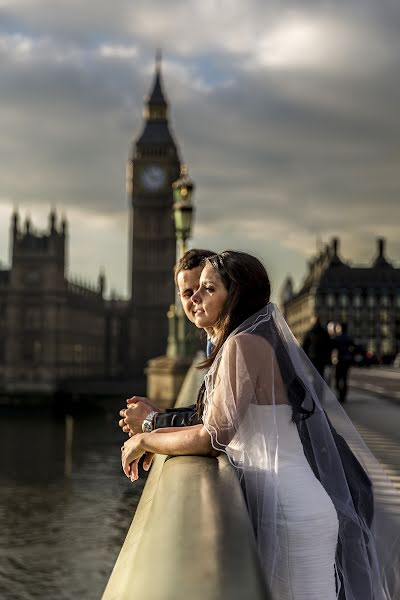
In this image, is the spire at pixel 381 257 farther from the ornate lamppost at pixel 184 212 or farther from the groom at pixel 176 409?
the groom at pixel 176 409

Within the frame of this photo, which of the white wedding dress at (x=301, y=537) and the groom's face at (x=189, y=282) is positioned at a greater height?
the groom's face at (x=189, y=282)

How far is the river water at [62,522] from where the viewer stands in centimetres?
1304

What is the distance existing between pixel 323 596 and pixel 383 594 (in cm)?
51

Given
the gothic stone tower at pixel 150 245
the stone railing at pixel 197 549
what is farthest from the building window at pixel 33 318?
the stone railing at pixel 197 549

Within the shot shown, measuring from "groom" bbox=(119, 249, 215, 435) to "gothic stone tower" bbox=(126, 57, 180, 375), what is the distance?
87.9 m

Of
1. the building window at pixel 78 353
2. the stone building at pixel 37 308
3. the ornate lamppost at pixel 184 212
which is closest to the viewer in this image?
the ornate lamppost at pixel 184 212

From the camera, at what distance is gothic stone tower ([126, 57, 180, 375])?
9338 cm

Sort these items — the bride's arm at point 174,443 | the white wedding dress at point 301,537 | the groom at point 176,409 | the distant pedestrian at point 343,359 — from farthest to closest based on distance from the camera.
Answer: the distant pedestrian at point 343,359
the groom at point 176,409
the bride's arm at point 174,443
the white wedding dress at point 301,537

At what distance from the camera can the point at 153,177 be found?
3821 inches

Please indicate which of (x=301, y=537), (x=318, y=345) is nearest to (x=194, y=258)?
(x=301, y=537)

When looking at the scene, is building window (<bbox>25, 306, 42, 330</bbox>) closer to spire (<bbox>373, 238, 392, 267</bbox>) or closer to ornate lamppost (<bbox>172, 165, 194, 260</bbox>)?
spire (<bbox>373, 238, 392, 267</bbox>)

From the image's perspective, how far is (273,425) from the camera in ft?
9.11

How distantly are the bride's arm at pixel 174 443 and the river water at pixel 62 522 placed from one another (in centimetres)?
962

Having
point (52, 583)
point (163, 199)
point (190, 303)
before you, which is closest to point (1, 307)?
point (163, 199)
